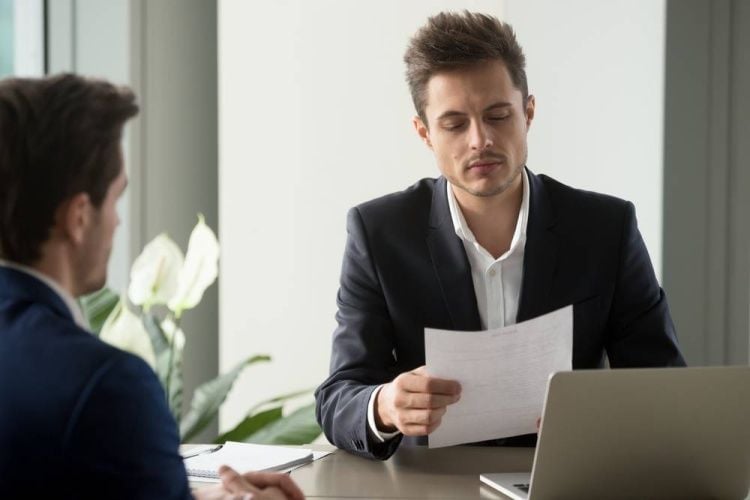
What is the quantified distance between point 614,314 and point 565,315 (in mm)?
580

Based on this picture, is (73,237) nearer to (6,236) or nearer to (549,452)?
(6,236)

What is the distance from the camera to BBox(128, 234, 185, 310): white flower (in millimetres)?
2387

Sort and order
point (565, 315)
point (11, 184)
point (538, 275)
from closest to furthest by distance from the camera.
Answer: point (11, 184) < point (565, 315) < point (538, 275)

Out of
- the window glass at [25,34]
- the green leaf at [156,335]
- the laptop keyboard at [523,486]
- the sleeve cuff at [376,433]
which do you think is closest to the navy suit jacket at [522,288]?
the sleeve cuff at [376,433]

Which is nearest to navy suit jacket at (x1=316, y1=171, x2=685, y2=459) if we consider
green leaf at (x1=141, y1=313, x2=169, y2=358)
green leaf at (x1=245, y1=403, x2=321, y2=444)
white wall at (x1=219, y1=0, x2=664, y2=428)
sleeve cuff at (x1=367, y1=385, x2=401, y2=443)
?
sleeve cuff at (x1=367, y1=385, x2=401, y2=443)

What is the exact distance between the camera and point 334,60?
11.9 ft

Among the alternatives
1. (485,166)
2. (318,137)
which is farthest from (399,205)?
(318,137)

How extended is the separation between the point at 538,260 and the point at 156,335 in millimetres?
1350

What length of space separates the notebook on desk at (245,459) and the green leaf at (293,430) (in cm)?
102

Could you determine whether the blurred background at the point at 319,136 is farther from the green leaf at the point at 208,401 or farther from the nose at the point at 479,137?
the nose at the point at 479,137

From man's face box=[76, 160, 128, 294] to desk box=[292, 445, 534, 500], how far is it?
0.66 metres

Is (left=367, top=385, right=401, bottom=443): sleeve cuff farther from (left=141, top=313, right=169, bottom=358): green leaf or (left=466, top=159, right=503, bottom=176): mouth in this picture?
(left=141, top=313, right=169, bottom=358): green leaf

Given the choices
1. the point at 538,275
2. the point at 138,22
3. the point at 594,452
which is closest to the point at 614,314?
the point at 538,275

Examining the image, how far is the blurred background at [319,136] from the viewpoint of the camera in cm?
343
